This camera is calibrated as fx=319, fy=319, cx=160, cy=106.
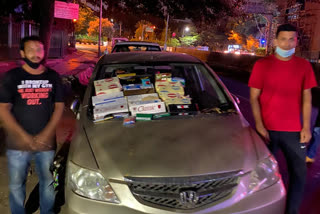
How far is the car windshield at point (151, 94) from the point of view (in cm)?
340

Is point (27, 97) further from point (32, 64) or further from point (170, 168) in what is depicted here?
point (170, 168)

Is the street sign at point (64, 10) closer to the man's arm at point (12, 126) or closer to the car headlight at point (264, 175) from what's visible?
the man's arm at point (12, 126)

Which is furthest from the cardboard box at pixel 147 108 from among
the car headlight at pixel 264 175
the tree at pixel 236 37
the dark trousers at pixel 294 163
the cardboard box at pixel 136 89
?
the tree at pixel 236 37

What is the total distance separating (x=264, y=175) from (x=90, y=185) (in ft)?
4.39

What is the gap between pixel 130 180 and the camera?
2277 mm

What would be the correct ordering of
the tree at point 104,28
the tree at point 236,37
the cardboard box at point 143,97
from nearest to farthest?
1. the cardboard box at point 143,97
2. the tree at point 236,37
3. the tree at point 104,28

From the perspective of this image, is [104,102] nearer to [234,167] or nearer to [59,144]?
[234,167]

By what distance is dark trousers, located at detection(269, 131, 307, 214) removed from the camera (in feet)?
9.79

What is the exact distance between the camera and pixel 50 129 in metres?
2.84

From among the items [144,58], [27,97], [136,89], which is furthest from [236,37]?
[27,97]

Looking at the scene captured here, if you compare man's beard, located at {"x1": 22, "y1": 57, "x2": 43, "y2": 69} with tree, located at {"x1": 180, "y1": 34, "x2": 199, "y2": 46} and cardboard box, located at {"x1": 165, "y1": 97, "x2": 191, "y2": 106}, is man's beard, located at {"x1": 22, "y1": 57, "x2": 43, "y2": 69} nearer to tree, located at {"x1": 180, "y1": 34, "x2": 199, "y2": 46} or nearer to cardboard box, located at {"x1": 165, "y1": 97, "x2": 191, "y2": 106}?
cardboard box, located at {"x1": 165, "y1": 97, "x2": 191, "y2": 106}

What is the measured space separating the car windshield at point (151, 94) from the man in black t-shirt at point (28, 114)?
0.55 metres

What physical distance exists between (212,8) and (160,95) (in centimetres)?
1377

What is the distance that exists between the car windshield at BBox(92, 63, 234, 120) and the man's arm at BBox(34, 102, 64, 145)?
419 millimetres
